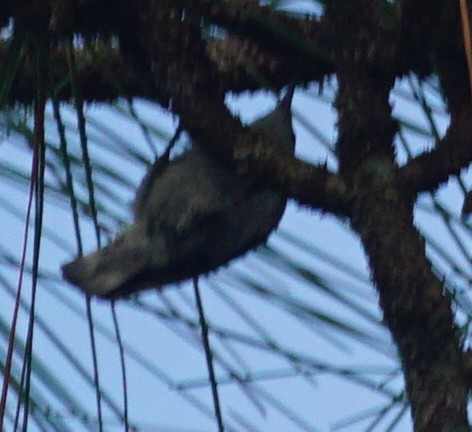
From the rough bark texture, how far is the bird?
0.13 meters

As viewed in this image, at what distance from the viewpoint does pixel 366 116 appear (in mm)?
490

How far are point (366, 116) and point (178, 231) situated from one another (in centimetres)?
26

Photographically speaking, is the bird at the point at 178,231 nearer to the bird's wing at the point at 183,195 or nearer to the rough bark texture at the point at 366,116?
the bird's wing at the point at 183,195

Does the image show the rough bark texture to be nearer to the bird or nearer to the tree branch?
the tree branch

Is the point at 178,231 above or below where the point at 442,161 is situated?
above

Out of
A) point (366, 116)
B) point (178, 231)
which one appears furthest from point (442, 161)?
point (178, 231)

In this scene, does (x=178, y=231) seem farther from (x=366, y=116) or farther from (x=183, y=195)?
(x=366, y=116)

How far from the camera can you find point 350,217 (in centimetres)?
46

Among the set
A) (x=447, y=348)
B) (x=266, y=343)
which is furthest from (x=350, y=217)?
(x=266, y=343)

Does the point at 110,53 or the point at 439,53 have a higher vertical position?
the point at 110,53

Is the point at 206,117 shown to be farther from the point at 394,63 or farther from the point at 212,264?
the point at 212,264

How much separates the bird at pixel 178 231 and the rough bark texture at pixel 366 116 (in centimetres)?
13

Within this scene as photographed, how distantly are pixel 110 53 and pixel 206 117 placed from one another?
0.89 feet

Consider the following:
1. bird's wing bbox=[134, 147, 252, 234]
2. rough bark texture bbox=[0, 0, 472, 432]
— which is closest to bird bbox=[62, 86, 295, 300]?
bird's wing bbox=[134, 147, 252, 234]
